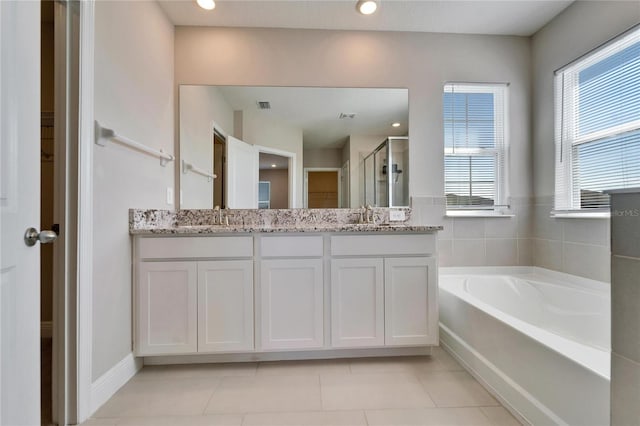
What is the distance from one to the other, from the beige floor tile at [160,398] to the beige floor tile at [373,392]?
662mm

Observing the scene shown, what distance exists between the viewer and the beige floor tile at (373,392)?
1515 mm

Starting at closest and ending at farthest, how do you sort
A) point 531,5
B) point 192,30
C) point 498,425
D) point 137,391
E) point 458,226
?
point 498,425 → point 137,391 → point 531,5 → point 192,30 → point 458,226

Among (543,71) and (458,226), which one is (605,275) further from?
(543,71)

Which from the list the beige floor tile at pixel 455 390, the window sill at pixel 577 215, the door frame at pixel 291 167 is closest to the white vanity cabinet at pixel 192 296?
the door frame at pixel 291 167

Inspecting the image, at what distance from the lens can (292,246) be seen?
74.9 inches

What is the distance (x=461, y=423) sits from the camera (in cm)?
138

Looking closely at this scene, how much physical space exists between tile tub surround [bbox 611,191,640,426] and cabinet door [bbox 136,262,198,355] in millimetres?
1878

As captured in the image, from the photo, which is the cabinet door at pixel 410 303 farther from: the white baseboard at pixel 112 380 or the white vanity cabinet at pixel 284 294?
the white baseboard at pixel 112 380

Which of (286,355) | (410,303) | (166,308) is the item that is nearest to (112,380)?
(166,308)

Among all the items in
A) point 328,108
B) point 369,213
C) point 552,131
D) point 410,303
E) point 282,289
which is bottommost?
point 410,303

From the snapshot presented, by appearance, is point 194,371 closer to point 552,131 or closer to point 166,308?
point 166,308

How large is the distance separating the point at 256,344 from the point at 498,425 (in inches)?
52.1

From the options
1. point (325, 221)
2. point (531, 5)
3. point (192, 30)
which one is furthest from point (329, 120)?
point (531, 5)

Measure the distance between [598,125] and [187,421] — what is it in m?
3.09
